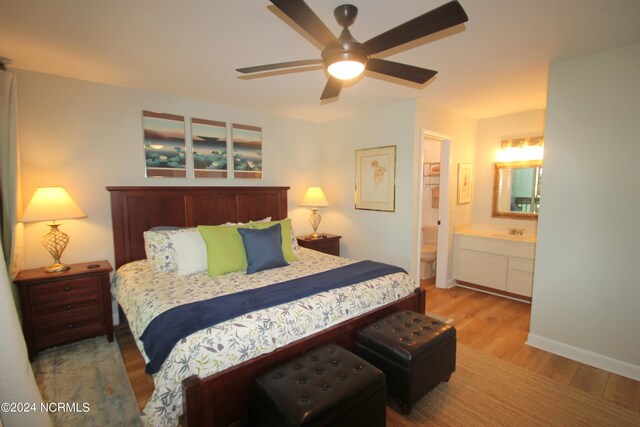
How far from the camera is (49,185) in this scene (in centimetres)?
268

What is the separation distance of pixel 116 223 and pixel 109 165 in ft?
1.94

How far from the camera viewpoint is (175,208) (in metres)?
3.24

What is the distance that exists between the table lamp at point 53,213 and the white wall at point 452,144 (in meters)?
3.43

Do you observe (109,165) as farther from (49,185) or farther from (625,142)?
(625,142)

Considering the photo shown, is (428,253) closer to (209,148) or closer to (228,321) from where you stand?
(209,148)

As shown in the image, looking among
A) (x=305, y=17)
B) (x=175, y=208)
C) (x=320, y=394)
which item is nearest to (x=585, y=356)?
(x=320, y=394)

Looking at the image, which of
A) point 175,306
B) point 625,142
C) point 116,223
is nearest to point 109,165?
point 116,223

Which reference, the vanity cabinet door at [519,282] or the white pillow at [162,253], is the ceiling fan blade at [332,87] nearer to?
the white pillow at [162,253]

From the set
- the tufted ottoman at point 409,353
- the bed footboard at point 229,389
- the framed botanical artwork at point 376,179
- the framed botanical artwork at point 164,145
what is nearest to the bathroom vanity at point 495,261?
the framed botanical artwork at point 376,179

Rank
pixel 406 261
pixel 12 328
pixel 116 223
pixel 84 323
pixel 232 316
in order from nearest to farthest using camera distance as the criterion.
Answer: pixel 12 328, pixel 232 316, pixel 84 323, pixel 116 223, pixel 406 261

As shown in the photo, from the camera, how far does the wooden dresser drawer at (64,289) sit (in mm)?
2367

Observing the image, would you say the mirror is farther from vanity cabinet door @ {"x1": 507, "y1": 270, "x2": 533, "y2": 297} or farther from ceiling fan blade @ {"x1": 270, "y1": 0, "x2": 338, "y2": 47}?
ceiling fan blade @ {"x1": 270, "y1": 0, "x2": 338, "y2": 47}

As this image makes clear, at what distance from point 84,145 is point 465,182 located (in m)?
4.63

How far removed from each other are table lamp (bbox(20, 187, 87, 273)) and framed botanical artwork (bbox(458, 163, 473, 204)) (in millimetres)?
4404
